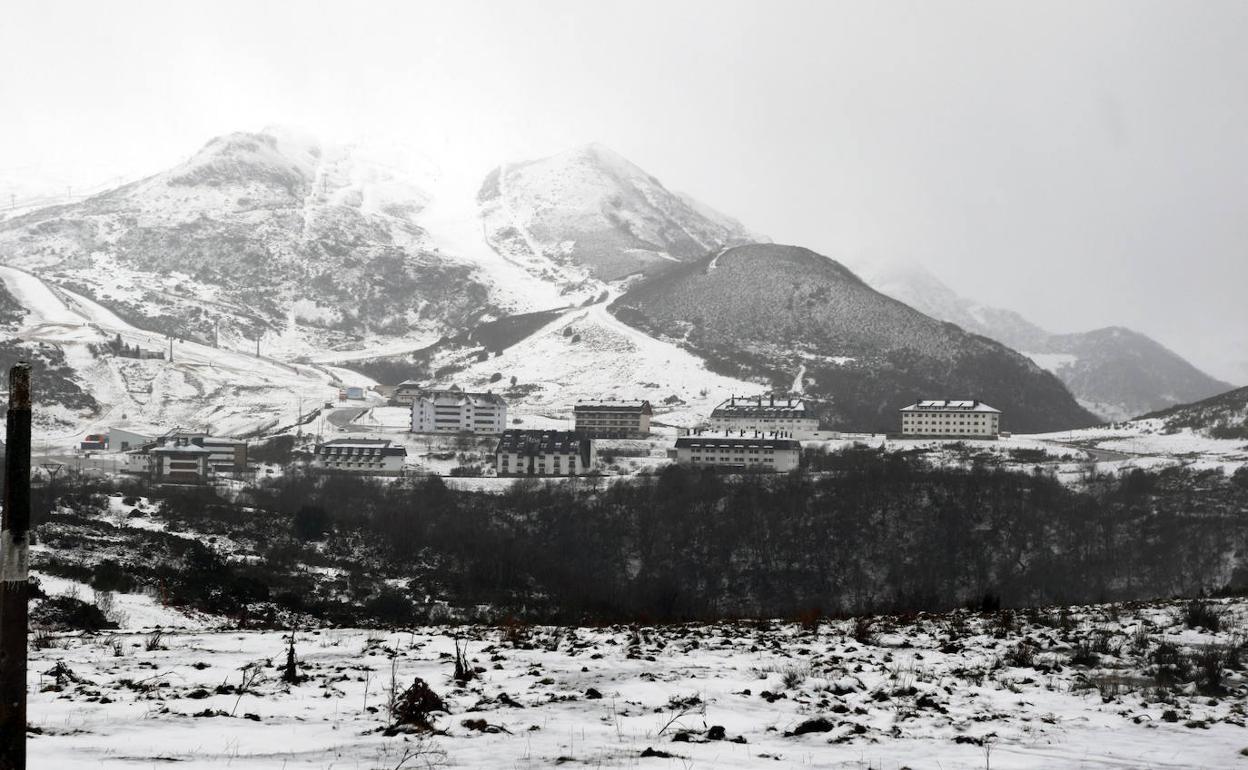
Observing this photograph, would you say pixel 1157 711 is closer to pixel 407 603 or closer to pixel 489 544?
pixel 407 603

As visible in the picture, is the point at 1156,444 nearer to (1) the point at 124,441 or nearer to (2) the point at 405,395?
(2) the point at 405,395

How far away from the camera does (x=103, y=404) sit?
173 metres

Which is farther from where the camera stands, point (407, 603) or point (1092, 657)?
point (407, 603)

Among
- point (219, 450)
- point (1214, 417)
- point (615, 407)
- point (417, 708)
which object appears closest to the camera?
point (417, 708)

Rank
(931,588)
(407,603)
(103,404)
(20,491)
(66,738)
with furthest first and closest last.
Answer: (103,404)
(931,588)
(407,603)
(66,738)
(20,491)

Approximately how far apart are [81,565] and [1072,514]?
88.5 meters

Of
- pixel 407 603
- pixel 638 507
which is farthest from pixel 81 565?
pixel 638 507

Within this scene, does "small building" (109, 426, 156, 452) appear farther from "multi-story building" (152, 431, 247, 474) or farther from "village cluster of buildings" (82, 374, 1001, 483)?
"multi-story building" (152, 431, 247, 474)

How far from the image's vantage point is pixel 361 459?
13025 centimetres

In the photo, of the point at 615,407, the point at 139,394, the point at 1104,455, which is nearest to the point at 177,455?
the point at 615,407

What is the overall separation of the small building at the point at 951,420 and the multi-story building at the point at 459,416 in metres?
65.1

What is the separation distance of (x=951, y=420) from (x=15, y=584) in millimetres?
157580

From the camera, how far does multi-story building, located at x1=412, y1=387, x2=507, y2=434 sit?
160 m

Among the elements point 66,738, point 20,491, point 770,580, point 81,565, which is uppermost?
point 20,491
